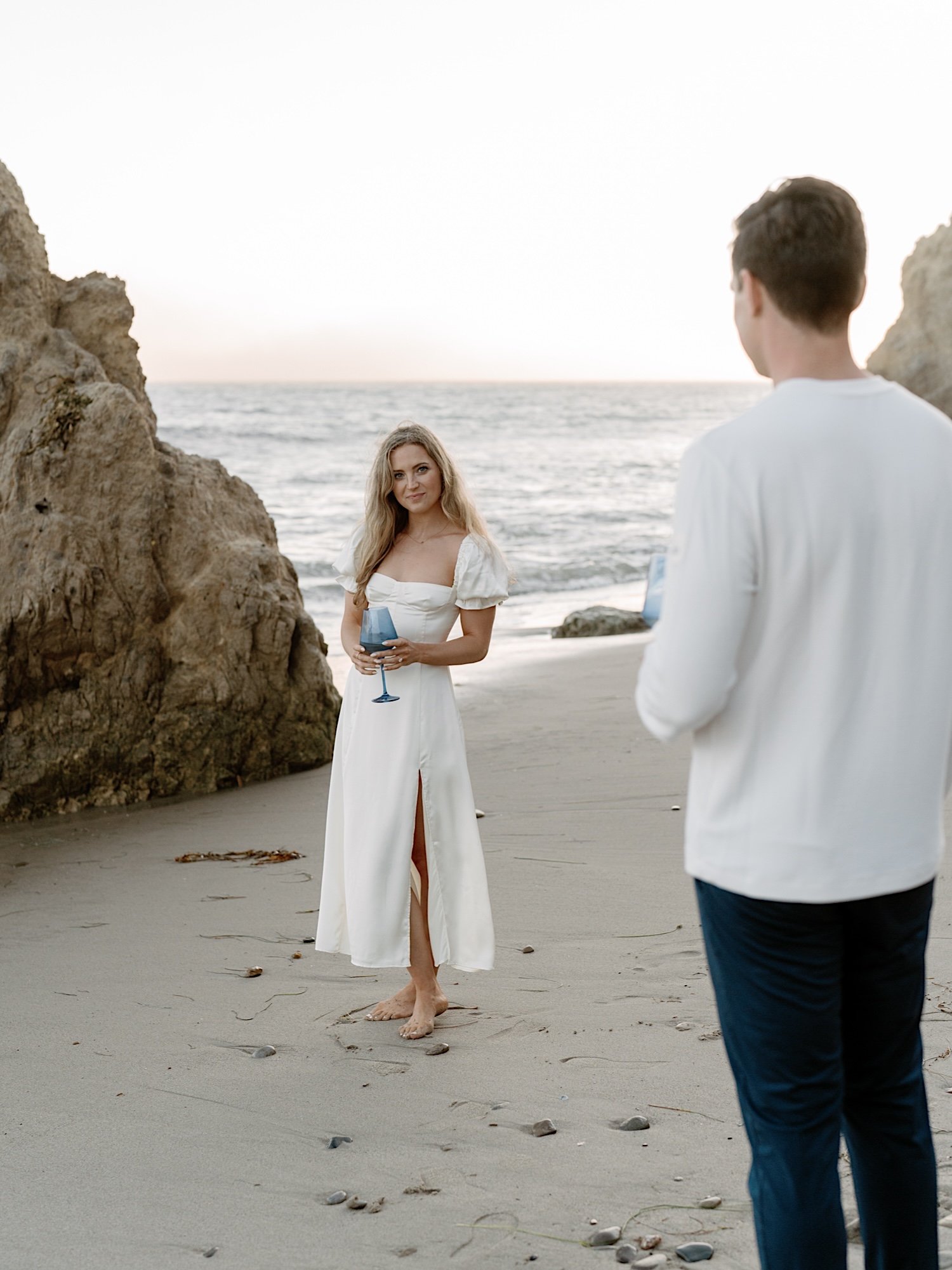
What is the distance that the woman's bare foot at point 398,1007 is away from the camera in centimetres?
416

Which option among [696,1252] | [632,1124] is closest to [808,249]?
[696,1252]

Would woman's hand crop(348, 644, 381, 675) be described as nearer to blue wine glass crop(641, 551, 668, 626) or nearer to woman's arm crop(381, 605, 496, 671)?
woman's arm crop(381, 605, 496, 671)

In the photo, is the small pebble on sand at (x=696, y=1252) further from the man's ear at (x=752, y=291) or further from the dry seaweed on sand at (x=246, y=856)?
the dry seaweed on sand at (x=246, y=856)

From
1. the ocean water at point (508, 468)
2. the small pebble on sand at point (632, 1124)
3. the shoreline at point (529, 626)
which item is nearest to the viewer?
the small pebble on sand at point (632, 1124)

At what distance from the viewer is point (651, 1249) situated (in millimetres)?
2686

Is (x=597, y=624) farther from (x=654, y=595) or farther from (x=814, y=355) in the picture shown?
(x=814, y=355)

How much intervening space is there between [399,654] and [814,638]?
225 cm

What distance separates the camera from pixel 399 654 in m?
3.95

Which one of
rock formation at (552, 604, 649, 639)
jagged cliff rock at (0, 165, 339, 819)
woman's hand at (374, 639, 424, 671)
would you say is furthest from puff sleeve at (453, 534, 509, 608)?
rock formation at (552, 604, 649, 639)

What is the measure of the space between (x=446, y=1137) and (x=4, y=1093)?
1.37m

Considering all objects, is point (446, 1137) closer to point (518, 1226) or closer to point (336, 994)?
point (518, 1226)

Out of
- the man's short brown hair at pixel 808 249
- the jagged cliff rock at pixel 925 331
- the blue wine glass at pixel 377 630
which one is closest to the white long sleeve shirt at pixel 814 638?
the man's short brown hair at pixel 808 249

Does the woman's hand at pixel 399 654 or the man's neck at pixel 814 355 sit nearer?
the man's neck at pixel 814 355

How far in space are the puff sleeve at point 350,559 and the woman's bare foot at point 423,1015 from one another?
1457mm
